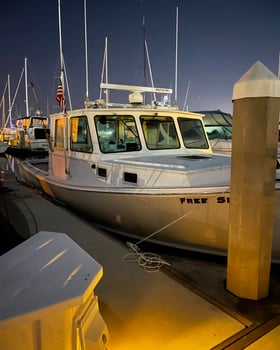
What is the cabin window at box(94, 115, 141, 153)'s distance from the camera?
484 cm

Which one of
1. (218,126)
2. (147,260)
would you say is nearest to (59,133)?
(147,260)

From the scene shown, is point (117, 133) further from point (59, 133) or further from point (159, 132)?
point (59, 133)

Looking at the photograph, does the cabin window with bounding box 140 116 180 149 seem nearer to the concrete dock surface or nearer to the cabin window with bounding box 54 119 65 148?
the cabin window with bounding box 54 119 65 148

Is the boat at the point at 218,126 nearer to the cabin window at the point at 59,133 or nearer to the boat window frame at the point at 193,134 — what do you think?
the boat window frame at the point at 193,134

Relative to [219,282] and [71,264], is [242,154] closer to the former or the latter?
[219,282]

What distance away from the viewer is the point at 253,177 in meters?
2.36

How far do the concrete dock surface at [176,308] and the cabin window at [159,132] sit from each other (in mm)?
2104

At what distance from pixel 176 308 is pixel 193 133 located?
3.86 metres

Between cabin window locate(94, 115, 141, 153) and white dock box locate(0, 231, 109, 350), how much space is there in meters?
3.40

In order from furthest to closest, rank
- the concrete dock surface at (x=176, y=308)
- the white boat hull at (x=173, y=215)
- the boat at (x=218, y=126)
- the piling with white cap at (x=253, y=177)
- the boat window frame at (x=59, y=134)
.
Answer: the boat at (x=218, y=126), the boat window frame at (x=59, y=134), the white boat hull at (x=173, y=215), the piling with white cap at (x=253, y=177), the concrete dock surface at (x=176, y=308)

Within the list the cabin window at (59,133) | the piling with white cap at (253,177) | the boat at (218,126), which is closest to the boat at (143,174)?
the cabin window at (59,133)

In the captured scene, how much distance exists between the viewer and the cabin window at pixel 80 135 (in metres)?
4.94

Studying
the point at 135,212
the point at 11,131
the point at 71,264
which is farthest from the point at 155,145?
the point at 11,131

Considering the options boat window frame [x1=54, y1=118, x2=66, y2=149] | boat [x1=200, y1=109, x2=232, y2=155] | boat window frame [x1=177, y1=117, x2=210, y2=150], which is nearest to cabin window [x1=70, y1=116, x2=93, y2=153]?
boat window frame [x1=54, y1=118, x2=66, y2=149]
